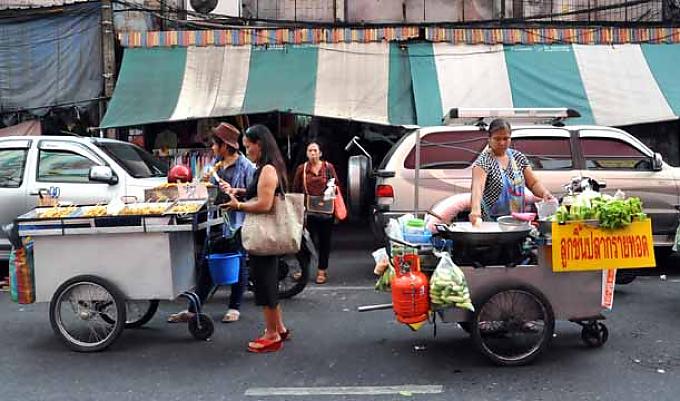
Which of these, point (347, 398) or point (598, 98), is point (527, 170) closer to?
point (347, 398)

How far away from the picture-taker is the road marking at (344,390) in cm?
483

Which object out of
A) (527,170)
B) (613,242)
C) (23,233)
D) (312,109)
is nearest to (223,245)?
(23,233)

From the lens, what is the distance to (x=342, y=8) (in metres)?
14.5

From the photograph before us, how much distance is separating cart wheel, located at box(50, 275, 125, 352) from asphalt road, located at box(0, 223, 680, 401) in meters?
0.12

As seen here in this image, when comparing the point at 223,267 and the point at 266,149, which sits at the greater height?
the point at 266,149

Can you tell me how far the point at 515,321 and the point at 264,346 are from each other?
77.7 inches

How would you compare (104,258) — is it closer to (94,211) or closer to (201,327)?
(94,211)

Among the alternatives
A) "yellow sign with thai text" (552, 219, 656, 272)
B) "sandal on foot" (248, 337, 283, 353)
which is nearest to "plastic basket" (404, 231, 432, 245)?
"yellow sign with thai text" (552, 219, 656, 272)

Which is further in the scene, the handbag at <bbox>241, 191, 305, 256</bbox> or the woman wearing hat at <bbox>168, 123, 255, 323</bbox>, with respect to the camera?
the woman wearing hat at <bbox>168, 123, 255, 323</bbox>

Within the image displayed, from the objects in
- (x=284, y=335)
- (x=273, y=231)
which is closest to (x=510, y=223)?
(x=273, y=231)

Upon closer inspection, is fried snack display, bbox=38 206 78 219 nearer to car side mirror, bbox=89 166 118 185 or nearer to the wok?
car side mirror, bbox=89 166 118 185

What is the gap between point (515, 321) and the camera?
17.3ft

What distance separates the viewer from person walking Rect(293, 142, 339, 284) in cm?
848

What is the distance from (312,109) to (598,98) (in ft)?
15.8
